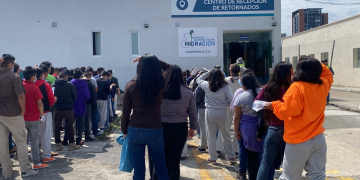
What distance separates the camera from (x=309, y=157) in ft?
11.6

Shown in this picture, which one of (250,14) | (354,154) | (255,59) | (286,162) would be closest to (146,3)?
(250,14)

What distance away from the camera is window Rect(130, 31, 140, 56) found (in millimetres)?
16125

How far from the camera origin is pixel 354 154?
6.42 meters

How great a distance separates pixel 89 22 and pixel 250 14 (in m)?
8.48

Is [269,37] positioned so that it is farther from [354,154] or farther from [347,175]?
[347,175]

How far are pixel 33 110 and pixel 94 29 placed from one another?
10.9 meters

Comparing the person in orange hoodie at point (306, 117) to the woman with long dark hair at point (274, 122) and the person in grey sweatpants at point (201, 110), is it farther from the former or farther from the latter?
the person in grey sweatpants at point (201, 110)

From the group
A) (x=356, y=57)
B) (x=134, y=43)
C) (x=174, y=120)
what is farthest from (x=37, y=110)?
(x=356, y=57)

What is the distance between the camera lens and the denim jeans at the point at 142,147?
12.3 feet

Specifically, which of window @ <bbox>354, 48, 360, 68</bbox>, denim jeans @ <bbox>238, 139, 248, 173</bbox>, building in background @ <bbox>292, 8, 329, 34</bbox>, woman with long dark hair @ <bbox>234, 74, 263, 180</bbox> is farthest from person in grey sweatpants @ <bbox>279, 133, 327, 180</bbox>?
building in background @ <bbox>292, 8, 329, 34</bbox>

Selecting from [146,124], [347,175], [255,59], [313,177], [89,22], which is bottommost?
[347,175]

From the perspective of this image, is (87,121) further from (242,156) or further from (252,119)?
(252,119)

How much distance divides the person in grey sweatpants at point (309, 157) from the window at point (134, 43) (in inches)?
525

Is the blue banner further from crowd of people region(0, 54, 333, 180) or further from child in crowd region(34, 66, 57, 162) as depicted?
child in crowd region(34, 66, 57, 162)
